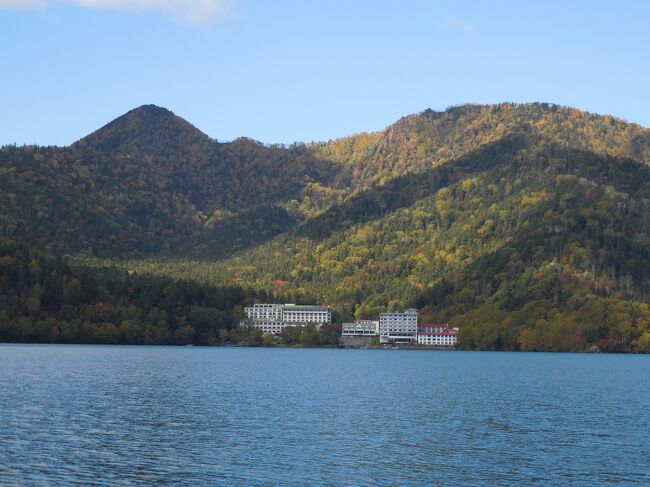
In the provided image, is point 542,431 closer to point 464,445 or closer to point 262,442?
point 464,445

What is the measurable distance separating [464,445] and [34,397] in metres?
56.6

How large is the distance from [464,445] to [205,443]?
2322 centimetres

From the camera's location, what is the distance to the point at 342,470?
76.8 metres

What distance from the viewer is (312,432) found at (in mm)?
96125

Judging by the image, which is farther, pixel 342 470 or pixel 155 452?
pixel 155 452

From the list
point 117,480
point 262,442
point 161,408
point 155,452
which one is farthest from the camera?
point 161,408

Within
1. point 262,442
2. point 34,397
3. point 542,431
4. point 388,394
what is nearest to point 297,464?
point 262,442

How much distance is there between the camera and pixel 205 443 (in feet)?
289

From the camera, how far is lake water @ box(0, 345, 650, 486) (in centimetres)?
7556

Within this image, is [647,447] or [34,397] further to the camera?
[34,397]

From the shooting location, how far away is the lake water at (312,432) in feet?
248

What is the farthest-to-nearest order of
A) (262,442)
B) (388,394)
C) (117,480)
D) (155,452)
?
(388,394), (262,442), (155,452), (117,480)

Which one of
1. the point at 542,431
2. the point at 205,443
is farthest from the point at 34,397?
the point at 542,431

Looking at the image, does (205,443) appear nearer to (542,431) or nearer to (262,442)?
(262,442)
